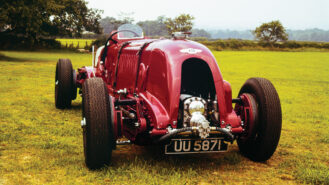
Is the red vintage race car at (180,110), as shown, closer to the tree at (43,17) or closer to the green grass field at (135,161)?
the green grass field at (135,161)

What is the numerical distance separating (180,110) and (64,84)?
157 inches

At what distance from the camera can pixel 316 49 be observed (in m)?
54.7

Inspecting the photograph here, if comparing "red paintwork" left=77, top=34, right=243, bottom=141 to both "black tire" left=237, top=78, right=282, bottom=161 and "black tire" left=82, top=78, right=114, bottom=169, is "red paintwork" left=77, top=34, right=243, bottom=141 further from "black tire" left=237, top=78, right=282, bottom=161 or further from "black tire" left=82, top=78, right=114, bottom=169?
"black tire" left=82, top=78, right=114, bottom=169

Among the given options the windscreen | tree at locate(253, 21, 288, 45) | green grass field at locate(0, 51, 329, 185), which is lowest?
green grass field at locate(0, 51, 329, 185)

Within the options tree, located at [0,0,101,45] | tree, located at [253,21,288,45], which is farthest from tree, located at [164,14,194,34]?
tree, located at [0,0,101,45]

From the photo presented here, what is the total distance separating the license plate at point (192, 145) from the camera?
158 inches

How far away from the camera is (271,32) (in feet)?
326

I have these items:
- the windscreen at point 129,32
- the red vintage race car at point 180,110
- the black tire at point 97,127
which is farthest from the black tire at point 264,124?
the windscreen at point 129,32

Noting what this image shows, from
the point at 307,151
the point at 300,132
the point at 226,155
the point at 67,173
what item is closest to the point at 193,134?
the point at 226,155

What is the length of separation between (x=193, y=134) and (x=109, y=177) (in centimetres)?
109

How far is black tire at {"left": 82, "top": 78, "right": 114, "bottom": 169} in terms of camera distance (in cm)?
395

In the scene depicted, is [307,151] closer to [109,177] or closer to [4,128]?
[109,177]

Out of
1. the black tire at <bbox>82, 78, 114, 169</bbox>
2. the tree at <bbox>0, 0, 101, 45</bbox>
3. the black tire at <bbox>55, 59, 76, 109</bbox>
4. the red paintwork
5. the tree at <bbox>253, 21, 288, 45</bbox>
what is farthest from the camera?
the tree at <bbox>253, 21, 288, 45</bbox>

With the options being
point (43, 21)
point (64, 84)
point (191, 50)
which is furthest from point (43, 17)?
point (191, 50)
